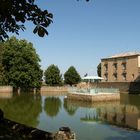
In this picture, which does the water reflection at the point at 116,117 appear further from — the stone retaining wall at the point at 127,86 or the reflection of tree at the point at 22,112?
the stone retaining wall at the point at 127,86

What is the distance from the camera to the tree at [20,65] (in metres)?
64.4

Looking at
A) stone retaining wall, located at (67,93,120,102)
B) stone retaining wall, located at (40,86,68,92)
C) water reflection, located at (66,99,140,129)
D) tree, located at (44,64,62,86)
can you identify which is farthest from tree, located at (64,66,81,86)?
water reflection, located at (66,99,140,129)

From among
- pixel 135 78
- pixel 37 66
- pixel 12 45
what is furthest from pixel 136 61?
pixel 12 45

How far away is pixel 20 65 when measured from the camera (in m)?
64.4

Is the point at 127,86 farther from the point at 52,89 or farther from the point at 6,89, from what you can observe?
the point at 6,89

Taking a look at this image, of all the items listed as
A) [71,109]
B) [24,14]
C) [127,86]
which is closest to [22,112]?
[71,109]

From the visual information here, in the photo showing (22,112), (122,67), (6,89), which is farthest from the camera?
(122,67)

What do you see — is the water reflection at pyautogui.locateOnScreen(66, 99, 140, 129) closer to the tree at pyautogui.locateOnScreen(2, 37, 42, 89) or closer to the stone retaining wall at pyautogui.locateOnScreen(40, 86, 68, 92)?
the tree at pyautogui.locateOnScreen(2, 37, 42, 89)

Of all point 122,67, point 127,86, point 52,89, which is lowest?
point 52,89

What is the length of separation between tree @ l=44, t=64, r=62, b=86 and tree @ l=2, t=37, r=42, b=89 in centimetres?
1478

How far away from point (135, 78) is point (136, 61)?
355cm

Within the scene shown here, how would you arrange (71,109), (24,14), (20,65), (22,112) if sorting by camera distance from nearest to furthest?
(24,14) → (22,112) → (71,109) → (20,65)

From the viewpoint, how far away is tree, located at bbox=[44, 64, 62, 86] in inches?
3250

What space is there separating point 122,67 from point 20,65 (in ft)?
75.5
